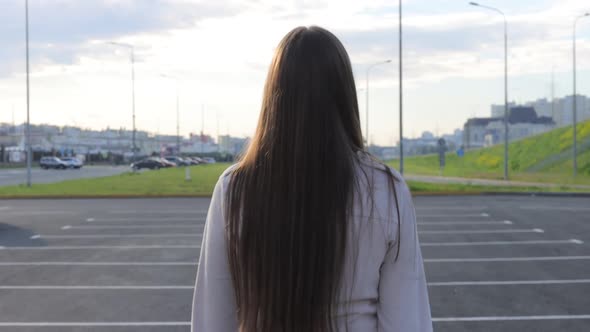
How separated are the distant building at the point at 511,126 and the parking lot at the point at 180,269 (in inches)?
4348

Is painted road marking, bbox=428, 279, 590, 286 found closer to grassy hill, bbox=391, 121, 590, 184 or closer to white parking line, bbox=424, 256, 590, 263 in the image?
white parking line, bbox=424, 256, 590, 263

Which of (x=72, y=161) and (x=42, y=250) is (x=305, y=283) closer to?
(x=42, y=250)

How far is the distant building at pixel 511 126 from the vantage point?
431 ft

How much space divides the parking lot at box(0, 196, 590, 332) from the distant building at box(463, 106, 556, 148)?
110 m

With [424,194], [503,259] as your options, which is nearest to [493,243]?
[503,259]

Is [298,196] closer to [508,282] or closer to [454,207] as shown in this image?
[508,282]

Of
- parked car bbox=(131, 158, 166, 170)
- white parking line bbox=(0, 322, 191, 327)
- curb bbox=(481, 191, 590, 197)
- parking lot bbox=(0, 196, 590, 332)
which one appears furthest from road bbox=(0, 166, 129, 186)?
white parking line bbox=(0, 322, 191, 327)

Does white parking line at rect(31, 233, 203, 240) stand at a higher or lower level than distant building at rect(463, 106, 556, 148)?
lower

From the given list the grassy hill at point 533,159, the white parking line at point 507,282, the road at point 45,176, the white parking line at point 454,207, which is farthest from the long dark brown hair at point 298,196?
the grassy hill at point 533,159

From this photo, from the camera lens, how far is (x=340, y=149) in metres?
1.62

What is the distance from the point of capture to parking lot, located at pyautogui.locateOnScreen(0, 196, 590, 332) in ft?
20.5

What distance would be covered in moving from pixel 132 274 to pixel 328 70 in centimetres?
741

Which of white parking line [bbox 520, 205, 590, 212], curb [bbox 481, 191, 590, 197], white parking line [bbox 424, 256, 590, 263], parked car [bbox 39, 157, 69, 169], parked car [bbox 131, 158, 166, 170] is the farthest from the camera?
parked car [bbox 131, 158, 166, 170]

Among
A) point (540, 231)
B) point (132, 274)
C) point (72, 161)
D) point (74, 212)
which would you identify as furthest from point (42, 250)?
point (72, 161)
